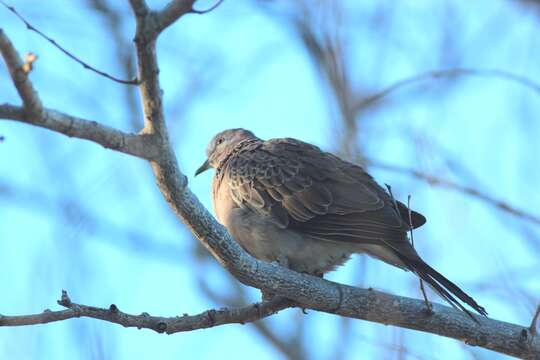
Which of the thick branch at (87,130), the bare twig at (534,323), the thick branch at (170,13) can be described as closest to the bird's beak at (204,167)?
the bare twig at (534,323)

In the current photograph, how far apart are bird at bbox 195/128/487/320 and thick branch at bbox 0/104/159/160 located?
2328mm

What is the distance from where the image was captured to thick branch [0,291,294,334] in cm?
338

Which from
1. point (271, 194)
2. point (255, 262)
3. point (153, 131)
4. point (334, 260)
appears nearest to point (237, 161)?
point (271, 194)

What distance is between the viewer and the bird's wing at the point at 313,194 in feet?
17.5

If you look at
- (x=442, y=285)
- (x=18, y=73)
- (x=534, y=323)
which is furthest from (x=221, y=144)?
(x=18, y=73)

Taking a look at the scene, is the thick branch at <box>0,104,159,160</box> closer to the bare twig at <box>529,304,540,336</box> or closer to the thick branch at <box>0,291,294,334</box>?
the thick branch at <box>0,291,294,334</box>

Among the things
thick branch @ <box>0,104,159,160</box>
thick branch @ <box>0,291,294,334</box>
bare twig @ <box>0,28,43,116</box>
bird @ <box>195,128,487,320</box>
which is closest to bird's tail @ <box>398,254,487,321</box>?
bird @ <box>195,128,487,320</box>

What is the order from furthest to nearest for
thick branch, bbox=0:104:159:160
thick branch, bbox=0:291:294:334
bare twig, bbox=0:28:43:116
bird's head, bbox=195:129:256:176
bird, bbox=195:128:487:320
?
bird's head, bbox=195:129:256:176 → bird, bbox=195:128:487:320 → thick branch, bbox=0:291:294:334 → thick branch, bbox=0:104:159:160 → bare twig, bbox=0:28:43:116

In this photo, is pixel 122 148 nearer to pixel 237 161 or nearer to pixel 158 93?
pixel 158 93

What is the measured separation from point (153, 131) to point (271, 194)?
8.73ft

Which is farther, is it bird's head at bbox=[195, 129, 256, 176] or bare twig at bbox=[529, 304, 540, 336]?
bird's head at bbox=[195, 129, 256, 176]

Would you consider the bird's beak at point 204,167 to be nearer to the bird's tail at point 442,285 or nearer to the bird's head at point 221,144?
the bird's head at point 221,144

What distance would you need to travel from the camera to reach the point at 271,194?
5746 millimetres

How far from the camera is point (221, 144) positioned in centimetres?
744
